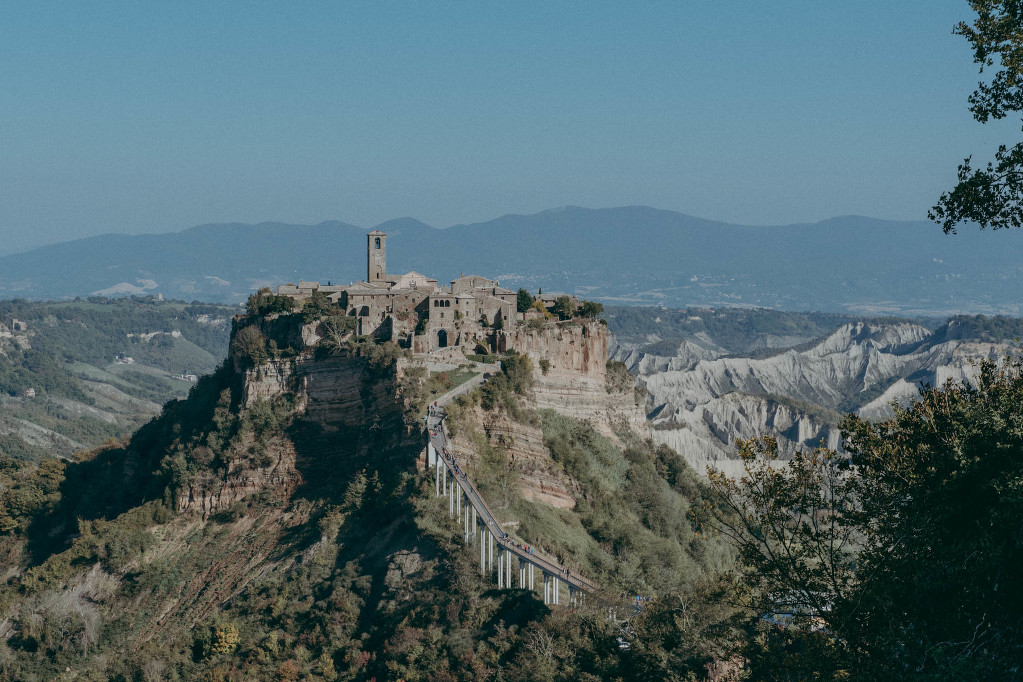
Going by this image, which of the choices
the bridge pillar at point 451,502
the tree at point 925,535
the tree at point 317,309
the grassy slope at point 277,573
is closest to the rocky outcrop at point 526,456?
the grassy slope at point 277,573

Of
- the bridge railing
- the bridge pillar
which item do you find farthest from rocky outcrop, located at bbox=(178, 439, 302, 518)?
the bridge pillar

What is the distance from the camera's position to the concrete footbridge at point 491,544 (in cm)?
3791

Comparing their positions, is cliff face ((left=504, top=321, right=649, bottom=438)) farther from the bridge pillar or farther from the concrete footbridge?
the bridge pillar

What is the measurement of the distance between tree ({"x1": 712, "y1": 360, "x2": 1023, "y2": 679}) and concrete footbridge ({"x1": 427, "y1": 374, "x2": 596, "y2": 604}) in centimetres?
1353

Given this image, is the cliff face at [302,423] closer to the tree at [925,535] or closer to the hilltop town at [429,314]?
the hilltop town at [429,314]

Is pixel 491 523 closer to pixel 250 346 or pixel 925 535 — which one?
pixel 250 346

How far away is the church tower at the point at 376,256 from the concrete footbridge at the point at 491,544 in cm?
1971

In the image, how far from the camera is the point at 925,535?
2081cm

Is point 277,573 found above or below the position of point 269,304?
below

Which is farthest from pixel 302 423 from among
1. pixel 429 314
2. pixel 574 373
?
pixel 574 373

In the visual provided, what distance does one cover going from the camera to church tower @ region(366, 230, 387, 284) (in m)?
63.6

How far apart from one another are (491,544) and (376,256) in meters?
27.7

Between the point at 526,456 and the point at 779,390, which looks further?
the point at 779,390

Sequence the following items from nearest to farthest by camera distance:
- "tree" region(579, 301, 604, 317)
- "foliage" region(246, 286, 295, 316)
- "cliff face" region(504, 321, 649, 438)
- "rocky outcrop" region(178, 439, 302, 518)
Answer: "rocky outcrop" region(178, 439, 302, 518)
"cliff face" region(504, 321, 649, 438)
"foliage" region(246, 286, 295, 316)
"tree" region(579, 301, 604, 317)
